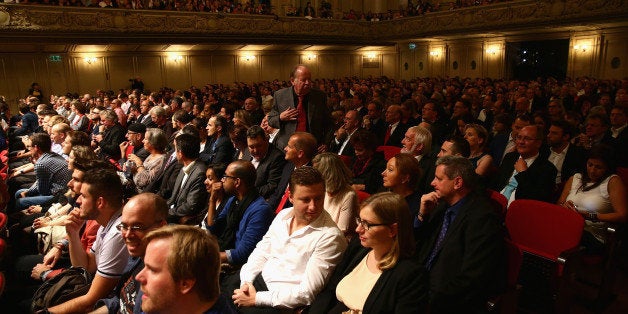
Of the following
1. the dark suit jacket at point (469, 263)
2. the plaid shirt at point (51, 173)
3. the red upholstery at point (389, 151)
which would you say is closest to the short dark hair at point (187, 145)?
the plaid shirt at point (51, 173)

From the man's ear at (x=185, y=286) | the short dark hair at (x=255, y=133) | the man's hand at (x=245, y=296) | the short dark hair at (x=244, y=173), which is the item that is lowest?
the man's hand at (x=245, y=296)

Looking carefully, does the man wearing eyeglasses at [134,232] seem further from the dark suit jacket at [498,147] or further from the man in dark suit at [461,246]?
the dark suit jacket at [498,147]

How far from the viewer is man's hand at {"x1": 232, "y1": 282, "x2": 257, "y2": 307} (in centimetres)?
259

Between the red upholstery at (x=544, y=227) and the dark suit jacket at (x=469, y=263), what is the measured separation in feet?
2.43

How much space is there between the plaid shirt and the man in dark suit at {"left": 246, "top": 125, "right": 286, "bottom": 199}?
7.81 feet

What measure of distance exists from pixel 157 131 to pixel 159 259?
12.1 feet

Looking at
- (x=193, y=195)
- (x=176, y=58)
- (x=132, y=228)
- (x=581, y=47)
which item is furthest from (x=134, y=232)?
(x=581, y=47)

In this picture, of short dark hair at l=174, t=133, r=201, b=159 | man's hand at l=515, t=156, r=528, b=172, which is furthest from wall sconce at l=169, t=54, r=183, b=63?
man's hand at l=515, t=156, r=528, b=172

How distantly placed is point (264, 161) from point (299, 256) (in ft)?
6.67

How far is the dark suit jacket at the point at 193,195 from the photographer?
405 centimetres

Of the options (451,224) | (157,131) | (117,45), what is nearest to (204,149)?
(157,131)

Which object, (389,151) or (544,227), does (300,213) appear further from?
(389,151)

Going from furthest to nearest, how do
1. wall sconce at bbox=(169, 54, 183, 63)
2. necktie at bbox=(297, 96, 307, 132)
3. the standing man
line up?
wall sconce at bbox=(169, 54, 183, 63) < necktie at bbox=(297, 96, 307, 132) < the standing man

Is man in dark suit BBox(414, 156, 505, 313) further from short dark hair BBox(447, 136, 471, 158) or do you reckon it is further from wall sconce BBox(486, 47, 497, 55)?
wall sconce BBox(486, 47, 497, 55)
